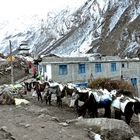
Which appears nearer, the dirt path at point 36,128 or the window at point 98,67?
the dirt path at point 36,128

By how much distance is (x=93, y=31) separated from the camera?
134m

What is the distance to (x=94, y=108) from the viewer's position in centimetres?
1526

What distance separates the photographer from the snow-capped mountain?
4264 inches

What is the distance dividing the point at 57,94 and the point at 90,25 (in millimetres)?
122999

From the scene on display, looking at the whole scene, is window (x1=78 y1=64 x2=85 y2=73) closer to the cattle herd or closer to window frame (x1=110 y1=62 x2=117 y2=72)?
window frame (x1=110 y1=62 x2=117 y2=72)

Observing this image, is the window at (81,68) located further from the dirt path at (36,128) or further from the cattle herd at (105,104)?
the dirt path at (36,128)

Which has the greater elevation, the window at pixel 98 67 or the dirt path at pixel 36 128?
the window at pixel 98 67

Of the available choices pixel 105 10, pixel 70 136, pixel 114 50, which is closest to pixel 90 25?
pixel 105 10

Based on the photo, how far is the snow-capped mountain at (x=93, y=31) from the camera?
355ft

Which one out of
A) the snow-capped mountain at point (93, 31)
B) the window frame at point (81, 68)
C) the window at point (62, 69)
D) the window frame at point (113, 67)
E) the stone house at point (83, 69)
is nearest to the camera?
the stone house at point (83, 69)

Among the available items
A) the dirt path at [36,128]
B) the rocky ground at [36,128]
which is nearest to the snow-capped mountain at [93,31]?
the rocky ground at [36,128]

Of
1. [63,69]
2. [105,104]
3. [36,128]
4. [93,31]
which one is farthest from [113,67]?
[93,31]

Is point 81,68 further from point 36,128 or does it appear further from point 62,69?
point 36,128

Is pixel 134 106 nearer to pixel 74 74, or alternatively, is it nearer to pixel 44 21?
pixel 74 74
